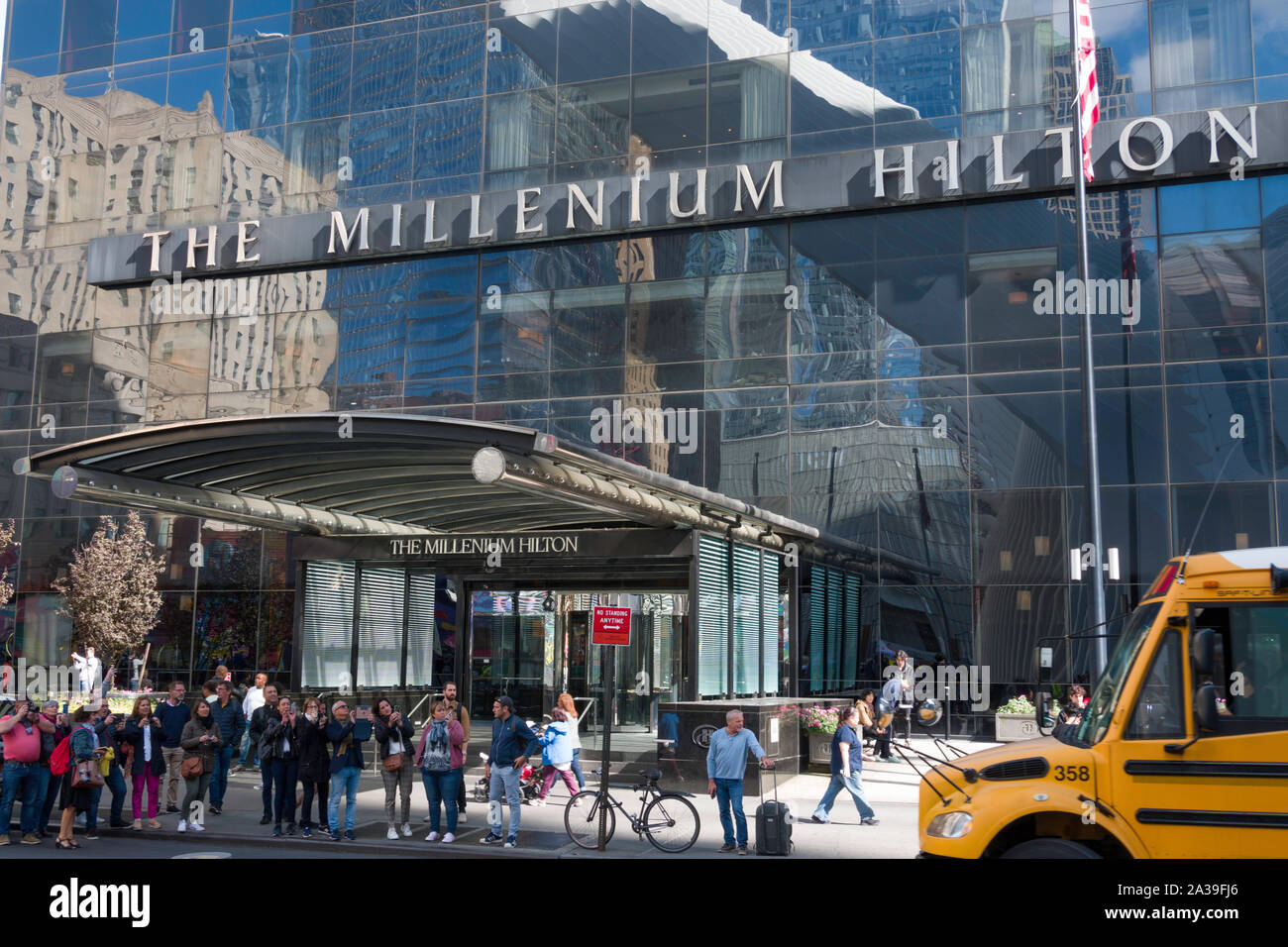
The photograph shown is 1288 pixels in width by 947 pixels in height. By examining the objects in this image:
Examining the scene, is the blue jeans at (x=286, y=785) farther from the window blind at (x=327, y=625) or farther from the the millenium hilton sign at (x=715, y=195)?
the the millenium hilton sign at (x=715, y=195)

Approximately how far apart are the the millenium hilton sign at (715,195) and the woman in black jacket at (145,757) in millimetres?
15749

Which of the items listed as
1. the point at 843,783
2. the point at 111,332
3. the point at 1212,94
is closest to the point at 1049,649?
the point at 843,783

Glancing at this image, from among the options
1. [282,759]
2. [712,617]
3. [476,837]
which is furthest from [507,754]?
[712,617]

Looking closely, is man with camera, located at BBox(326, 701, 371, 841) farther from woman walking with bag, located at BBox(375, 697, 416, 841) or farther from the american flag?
the american flag

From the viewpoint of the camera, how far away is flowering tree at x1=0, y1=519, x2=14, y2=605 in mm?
30531

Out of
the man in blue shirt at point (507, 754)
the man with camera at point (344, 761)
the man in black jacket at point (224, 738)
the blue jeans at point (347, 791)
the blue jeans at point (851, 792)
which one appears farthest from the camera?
the man in black jacket at point (224, 738)

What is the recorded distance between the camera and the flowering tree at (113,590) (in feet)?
94.7

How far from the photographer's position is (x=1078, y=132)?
2119 centimetres

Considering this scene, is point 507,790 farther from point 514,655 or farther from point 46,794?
point 514,655

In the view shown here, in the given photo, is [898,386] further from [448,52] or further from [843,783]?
[448,52]

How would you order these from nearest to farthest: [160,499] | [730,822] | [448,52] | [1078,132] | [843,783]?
[730,822], [843,783], [160,499], [1078,132], [448,52]

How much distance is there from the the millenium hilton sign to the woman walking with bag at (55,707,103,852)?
55.0 ft

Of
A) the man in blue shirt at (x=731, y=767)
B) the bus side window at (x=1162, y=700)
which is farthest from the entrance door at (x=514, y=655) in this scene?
the bus side window at (x=1162, y=700)

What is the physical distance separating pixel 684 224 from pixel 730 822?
1680 centimetres
